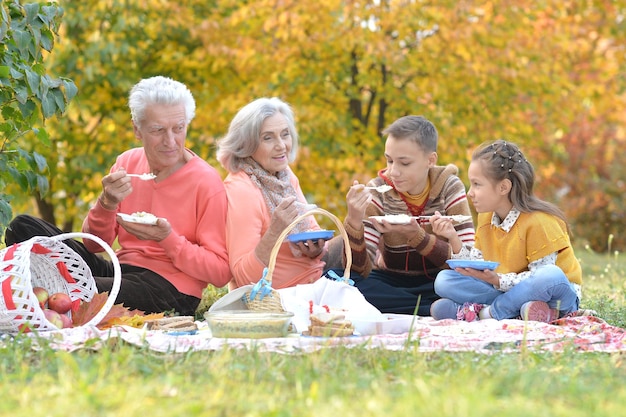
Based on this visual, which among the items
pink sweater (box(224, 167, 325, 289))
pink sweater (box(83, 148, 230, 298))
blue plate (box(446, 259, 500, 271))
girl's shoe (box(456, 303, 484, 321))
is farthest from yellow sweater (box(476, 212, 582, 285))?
pink sweater (box(83, 148, 230, 298))

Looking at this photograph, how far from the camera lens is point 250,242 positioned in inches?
179

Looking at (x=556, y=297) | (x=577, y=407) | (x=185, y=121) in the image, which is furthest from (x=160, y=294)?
(x=577, y=407)

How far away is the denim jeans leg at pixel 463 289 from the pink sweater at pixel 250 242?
2.25ft

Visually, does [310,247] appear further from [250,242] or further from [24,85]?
[24,85]

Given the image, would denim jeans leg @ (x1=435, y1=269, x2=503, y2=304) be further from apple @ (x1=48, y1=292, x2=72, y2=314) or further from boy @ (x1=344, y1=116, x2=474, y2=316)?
apple @ (x1=48, y1=292, x2=72, y2=314)

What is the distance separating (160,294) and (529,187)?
198 centimetres

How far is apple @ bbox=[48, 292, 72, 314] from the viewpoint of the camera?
404cm

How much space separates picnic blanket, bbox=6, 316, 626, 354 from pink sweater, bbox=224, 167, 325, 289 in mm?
559

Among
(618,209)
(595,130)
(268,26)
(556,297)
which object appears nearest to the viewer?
(556,297)

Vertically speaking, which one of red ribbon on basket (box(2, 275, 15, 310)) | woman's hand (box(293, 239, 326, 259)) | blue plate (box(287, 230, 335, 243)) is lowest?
red ribbon on basket (box(2, 275, 15, 310))

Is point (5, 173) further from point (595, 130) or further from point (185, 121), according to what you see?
point (595, 130)

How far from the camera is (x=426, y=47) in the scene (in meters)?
8.77

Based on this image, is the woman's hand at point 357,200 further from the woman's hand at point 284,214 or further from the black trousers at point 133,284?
the black trousers at point 133,284

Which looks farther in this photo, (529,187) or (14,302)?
(529,187)
